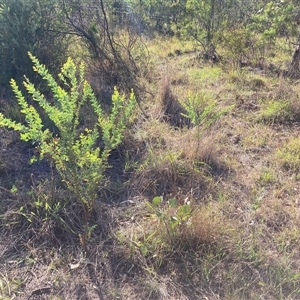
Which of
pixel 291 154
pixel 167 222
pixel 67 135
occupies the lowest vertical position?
pixel 291 154

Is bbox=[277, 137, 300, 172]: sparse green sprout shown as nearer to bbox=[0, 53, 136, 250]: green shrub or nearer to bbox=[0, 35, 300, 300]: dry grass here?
bbox=[0, 35, 300, 300]: dry grass

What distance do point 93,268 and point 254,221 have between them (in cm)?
106

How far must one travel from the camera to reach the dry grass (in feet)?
5.53

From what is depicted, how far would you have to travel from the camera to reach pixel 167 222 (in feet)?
5.92

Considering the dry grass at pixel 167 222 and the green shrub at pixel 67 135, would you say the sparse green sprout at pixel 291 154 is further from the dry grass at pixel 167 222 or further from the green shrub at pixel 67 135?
the green shrub at pixel 67 135

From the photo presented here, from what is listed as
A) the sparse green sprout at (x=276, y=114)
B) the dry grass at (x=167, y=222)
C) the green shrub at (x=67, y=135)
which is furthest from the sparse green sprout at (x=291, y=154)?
the green shrub at (x=67, y=135)

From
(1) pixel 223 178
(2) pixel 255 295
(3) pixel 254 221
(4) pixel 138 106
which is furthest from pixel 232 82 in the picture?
(2) pixel 255 295

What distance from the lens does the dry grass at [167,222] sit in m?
1.69

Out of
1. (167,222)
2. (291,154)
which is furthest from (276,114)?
(167,222)

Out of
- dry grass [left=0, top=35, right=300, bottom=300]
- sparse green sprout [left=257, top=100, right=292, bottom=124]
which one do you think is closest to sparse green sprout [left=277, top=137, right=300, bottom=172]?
dry grass [left=0, top=35, right=300, bottom=300]

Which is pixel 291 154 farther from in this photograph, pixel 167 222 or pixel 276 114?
pixel 167 222

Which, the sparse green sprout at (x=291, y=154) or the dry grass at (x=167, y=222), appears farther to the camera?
the sparse green sprout at (x=291, y=154)

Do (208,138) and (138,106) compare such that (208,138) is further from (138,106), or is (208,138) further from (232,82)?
(232,82)

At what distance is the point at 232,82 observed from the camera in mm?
4062
